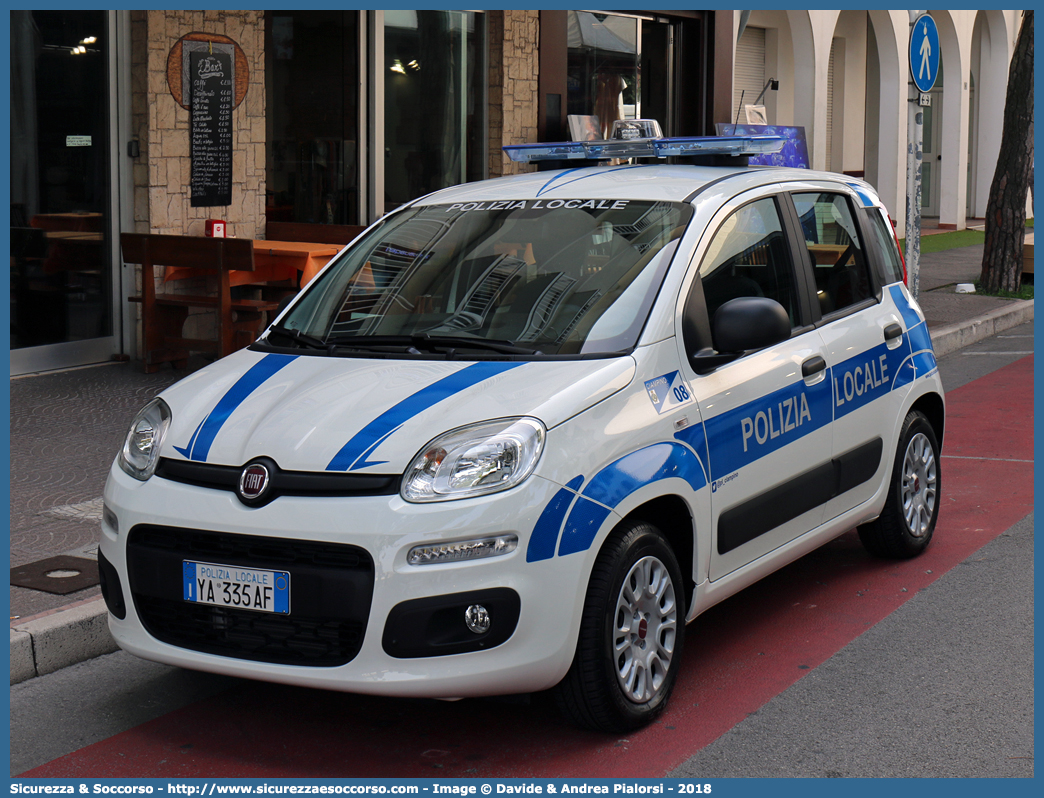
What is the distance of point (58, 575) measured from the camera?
5.21 meters

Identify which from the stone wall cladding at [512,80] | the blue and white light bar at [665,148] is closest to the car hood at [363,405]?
the blue and white light bar at [665,148]

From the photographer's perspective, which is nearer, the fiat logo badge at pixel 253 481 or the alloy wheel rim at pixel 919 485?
the fiat logo badge at pixel 253 481

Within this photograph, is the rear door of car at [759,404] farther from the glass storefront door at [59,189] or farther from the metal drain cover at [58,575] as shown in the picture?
the glass storefront door at [59,189]

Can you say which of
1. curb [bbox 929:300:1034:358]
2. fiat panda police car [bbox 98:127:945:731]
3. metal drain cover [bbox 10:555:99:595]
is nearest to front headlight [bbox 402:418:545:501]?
fiat panda police car [bbox 98:127:945:731]

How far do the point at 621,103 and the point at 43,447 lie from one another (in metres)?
9.91

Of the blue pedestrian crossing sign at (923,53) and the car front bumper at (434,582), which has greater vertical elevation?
the blue pedestrian crossing sign at (923,53)

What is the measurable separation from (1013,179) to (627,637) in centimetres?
1342

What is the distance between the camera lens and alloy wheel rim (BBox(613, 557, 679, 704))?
391cm

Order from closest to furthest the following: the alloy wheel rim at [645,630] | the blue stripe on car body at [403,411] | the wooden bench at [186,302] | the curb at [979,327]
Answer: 1. the blue stripe on car body at [403,411]
2. the alloy wheel rim at [645,630]
3. the wooden bench at [186,302]
4. the curb at [979,327]

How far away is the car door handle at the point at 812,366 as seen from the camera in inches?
188

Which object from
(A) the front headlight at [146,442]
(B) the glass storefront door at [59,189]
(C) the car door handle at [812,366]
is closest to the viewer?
(A) the front headlight at [146,442]

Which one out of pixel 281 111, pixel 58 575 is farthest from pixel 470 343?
pixel 281 111

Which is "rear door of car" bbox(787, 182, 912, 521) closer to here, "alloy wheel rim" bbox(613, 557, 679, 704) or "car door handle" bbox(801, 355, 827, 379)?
"car door handle" bbox(801, 355, 827, 379)

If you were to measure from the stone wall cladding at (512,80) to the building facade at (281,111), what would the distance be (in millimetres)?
22
